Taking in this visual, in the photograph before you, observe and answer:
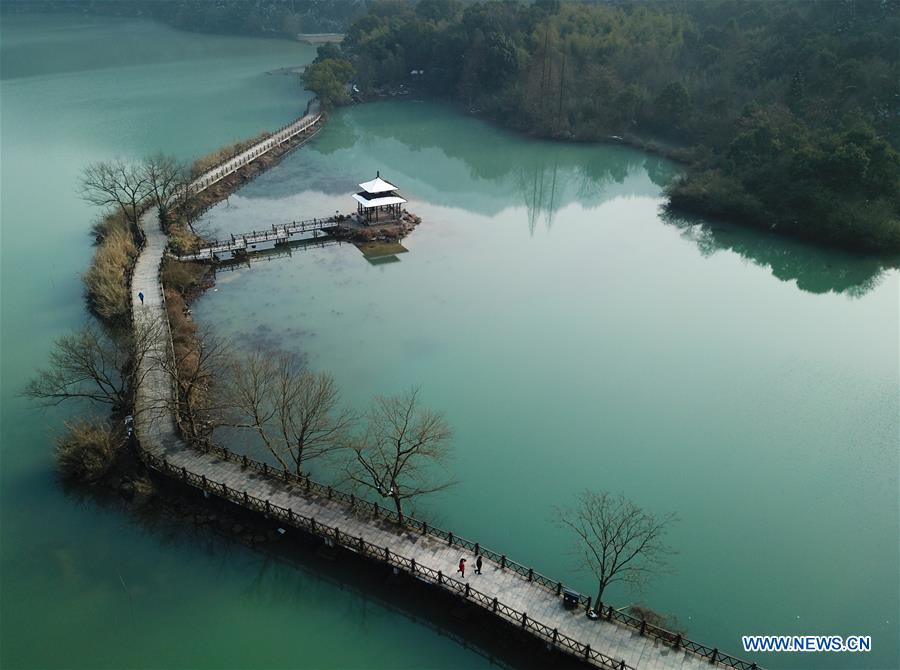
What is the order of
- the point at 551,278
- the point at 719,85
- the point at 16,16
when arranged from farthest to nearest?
the point at 16,16 < the point at 719,85 < the point at 551,278

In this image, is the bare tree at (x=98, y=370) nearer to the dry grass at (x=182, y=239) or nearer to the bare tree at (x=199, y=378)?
the bare tree at (x=199, y=378)

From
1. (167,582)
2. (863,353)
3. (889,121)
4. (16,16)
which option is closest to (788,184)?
(889,121)

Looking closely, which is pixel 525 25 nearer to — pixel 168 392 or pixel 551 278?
pixel 551 278

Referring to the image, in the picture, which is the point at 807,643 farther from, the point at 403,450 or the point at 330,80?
the point at 330,80

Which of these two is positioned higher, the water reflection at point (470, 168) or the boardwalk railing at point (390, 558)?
the water reflection at point (470, 168)

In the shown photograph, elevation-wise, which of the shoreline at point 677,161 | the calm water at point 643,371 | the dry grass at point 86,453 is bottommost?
the dry grass at point 86,453

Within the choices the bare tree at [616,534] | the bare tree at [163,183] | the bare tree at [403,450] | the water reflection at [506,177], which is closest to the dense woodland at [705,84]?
the water reflection at [506,177]
